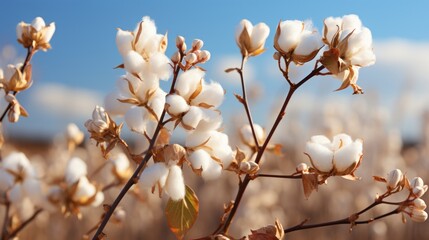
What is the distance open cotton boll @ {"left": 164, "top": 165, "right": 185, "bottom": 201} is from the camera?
1.60 ft

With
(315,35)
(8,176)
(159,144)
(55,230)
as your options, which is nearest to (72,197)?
(8,176)

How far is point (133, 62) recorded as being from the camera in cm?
49

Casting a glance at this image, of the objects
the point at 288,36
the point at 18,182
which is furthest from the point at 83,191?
the point at 288,36

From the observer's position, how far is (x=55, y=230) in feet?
5.77

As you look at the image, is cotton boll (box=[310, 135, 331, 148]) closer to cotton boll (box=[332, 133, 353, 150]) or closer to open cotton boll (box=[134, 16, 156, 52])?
cotton boll (box=[332, 133, 353, 150])

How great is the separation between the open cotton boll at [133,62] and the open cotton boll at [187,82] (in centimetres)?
3

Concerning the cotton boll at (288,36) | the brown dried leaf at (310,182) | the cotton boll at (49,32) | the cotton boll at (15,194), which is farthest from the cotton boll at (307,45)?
the cotton boll at (15,194)

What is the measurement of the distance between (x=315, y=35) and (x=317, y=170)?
0.12m

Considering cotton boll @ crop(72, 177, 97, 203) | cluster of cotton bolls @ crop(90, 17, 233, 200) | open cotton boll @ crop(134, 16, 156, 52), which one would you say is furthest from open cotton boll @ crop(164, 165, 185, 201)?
cotton boll @ crop(72, 177, 97, 203)

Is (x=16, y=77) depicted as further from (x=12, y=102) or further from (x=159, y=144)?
(x=159, y=144)

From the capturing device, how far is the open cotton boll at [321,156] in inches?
20.6

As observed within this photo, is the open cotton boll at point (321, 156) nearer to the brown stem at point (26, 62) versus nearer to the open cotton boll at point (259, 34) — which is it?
the open cotton boll at point (259, 34)

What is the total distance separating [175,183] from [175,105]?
63mm

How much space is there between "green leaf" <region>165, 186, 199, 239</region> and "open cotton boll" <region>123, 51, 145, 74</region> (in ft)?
0.37
